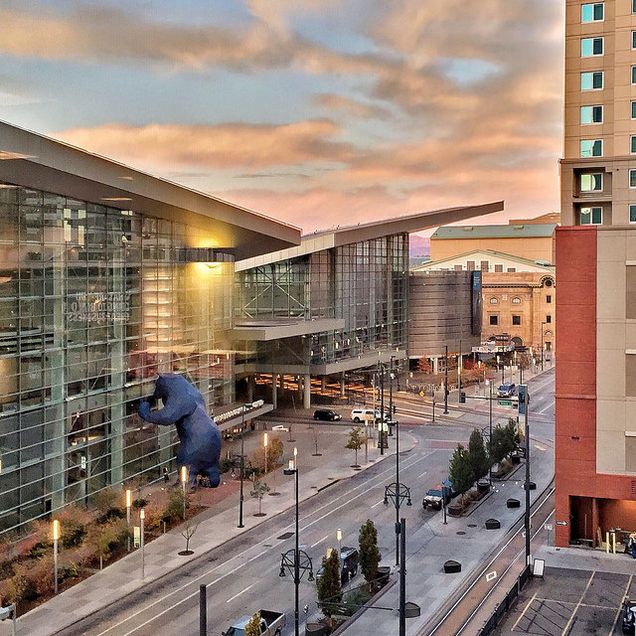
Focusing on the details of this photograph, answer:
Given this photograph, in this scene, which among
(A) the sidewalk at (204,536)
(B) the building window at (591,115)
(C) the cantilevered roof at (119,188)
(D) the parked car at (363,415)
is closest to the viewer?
(A) the sidewalk at (204,536)

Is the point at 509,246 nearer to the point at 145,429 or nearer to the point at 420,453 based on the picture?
the point at 420,453

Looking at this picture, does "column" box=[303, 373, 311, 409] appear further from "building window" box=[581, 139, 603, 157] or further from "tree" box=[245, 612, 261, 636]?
"tree" box=[245, 612, 261, 636]

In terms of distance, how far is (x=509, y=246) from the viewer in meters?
199

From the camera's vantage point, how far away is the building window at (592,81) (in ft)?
148

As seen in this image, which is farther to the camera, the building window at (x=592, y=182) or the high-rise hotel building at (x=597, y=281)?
the building window at (x=592, y=182)

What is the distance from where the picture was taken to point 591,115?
45.0 m

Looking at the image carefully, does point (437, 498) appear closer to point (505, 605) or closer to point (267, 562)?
point (267, 562)

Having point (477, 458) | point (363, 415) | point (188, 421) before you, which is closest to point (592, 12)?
point (477, 458)

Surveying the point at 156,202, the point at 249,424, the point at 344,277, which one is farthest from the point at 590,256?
the point at 344,277

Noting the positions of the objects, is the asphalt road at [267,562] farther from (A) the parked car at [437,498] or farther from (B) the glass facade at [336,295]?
(B) the glass facade at [336,295]

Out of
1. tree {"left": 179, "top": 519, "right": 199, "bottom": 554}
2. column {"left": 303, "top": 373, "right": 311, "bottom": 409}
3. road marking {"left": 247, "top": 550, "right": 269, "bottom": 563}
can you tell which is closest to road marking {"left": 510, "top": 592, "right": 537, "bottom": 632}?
road marking {"left": 247, "top": 550, "right": 269, "bottom": 563}

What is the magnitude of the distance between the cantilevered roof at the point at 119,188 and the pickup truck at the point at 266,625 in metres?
20.7

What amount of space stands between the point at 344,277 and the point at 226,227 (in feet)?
134

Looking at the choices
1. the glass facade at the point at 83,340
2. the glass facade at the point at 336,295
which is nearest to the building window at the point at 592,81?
the glass facade at the point at 83,340
